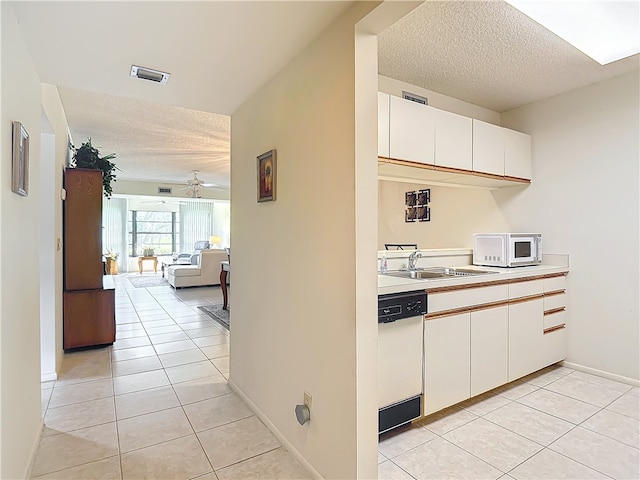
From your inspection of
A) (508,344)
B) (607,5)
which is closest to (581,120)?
(607,5)

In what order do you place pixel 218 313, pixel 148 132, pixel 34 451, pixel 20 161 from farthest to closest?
pixel 218 313 < pixel 148 132 < pixel 34 451 < pixel 20 161

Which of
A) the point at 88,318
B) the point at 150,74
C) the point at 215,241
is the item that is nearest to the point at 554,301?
the point at 150,74

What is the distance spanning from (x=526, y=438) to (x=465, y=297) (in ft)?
2.75

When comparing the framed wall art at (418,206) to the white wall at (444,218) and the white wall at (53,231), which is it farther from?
the white wall at (53,231)

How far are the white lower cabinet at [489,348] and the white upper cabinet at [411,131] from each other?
3.73 feet

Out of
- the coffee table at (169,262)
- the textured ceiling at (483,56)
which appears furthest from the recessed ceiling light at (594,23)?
the coffee table at (169,262)

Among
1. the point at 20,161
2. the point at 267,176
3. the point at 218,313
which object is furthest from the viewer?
the point at 218,313

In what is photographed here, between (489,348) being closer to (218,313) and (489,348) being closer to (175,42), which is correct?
(175,42)

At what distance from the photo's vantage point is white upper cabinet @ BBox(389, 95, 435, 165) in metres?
2.33

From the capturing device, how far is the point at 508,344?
8.56 feet

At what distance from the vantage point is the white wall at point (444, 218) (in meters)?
3.62

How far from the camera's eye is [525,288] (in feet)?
9.06

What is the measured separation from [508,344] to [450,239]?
4.48 ft

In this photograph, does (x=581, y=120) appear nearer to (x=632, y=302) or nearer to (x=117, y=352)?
(x=632, y=302)
